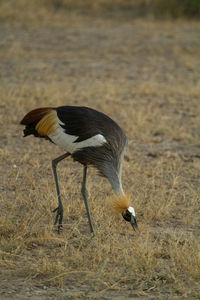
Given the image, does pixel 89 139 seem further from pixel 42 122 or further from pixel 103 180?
pixel 103 180

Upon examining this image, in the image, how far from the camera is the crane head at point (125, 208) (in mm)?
4832

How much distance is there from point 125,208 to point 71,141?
77 centimetres

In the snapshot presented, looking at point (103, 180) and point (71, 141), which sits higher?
point (71, 141)

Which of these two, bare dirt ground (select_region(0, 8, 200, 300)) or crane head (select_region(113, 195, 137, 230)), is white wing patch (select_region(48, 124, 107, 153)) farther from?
bare dirt ground (select_region(0, 8, 200, 300))

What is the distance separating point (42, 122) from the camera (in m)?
5.30

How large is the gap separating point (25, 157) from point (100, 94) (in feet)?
10.3

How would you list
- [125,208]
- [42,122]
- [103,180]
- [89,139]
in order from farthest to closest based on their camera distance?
1. [103,180]
2. [42,122]
3. [89,139]
4. [125,208]

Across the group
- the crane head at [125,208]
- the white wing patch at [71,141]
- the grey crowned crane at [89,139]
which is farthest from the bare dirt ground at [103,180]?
the white wing patch at [71,141]

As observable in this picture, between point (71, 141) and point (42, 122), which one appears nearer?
point (71, 141)

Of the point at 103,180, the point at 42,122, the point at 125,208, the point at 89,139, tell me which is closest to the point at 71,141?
the point at 89,139

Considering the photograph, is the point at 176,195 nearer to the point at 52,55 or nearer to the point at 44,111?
the point at 44,111

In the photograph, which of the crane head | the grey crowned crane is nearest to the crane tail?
the grey crowned crane

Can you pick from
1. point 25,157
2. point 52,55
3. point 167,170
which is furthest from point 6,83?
point 167,170

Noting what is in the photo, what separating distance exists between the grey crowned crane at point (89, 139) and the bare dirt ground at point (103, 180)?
0.34 m
